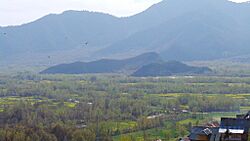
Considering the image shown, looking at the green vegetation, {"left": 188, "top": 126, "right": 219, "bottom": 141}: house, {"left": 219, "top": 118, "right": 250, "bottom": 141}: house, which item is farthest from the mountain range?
{"left": 219, "top": 118, "right": 250, "bottom": 141}: house

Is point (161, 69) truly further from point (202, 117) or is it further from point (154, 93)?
point (202, 117)

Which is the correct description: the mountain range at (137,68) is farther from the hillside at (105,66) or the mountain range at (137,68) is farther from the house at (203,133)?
the house at (203,133)

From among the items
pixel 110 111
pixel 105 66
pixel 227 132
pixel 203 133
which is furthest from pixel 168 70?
pixel 227 132

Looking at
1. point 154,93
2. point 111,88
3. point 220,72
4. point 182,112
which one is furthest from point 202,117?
point 220,72

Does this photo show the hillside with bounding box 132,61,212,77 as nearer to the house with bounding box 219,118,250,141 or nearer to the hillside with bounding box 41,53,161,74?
the hillside with bounding box 41,53,161,74

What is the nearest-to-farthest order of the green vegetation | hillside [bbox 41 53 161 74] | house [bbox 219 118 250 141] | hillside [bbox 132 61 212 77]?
house [bbox 219 118 250 141] → the green vegetation → hillside [bbox 132 61 212 77] → hillside [bbox 41 53 161 74]

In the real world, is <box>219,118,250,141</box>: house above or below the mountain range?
below

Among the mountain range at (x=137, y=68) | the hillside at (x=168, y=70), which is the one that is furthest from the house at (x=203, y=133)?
the mountain range at (x=137, y=68)

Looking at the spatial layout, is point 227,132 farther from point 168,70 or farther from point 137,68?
point 137,68
